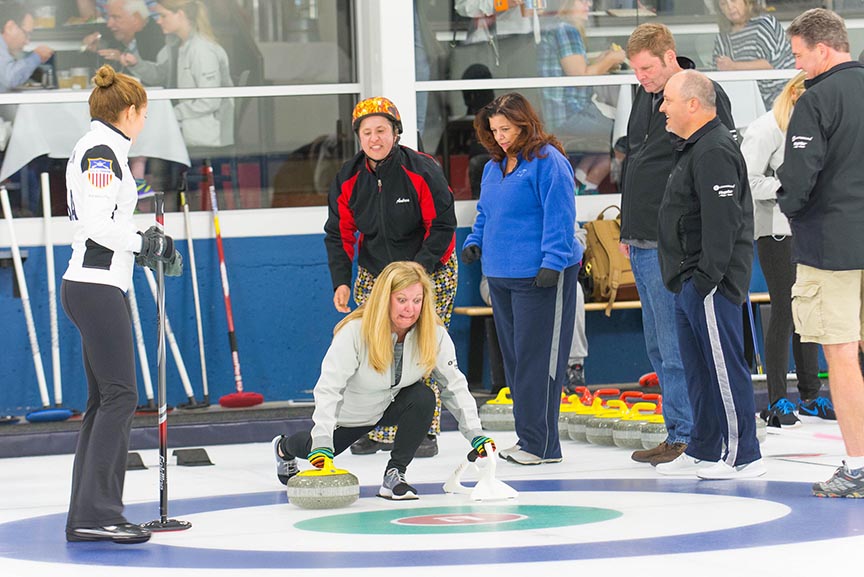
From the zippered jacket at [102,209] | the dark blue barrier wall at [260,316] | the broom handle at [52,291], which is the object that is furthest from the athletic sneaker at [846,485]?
the broom handle at [52,291]

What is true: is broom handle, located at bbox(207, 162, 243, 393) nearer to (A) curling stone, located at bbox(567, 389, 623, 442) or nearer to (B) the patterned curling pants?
(B) the patterned curling pants

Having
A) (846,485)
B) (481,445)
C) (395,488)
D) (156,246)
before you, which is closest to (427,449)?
(395,488)

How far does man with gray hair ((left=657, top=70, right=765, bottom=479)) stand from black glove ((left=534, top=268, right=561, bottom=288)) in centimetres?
50

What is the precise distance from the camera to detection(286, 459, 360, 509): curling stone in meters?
4.87

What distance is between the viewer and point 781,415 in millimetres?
6898

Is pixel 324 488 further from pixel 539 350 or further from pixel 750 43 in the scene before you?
pixel 750 43

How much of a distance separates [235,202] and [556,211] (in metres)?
2.92

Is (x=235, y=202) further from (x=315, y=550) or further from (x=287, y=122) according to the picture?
(x=315, y=550)

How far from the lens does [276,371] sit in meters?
7.98

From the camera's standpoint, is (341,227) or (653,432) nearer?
(653,432)

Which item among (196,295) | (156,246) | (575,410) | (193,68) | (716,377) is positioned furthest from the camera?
(193,68)

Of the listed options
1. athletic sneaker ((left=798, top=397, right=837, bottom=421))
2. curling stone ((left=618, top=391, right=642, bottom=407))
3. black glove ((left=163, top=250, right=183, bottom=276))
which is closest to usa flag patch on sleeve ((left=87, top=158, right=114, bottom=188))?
black glove ((left=163, top=250, right=183, bottom=276))

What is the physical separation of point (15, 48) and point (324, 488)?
4053 millimetres

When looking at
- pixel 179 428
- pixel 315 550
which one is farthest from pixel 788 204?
pixel 179 428
